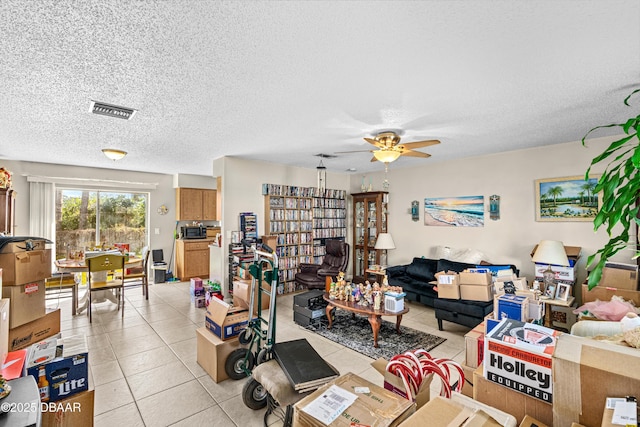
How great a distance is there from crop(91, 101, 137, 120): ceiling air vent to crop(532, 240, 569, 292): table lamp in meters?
4.85

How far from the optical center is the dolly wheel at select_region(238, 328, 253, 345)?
8.72ft

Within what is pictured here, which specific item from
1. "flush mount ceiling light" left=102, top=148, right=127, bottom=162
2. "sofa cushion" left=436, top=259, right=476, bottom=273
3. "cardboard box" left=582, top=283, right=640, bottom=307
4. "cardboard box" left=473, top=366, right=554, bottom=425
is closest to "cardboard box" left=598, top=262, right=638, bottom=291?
"cardboard box" left=582, top=283, right=640, bottom=307

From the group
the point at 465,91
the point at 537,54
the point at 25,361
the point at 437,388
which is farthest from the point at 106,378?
the point at 537,54

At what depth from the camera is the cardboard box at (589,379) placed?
0.83 meters

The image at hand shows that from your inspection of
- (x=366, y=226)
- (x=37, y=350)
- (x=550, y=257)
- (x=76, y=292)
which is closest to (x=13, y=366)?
(x=37, y=350)

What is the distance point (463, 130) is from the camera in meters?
3.58

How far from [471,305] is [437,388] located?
1404 millimetres

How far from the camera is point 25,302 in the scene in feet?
8.46

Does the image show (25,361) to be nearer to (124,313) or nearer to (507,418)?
(507,418)

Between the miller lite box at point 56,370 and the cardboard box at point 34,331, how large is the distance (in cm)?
93

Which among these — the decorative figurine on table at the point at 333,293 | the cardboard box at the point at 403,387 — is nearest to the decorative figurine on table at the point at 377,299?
the decorative figurine on table at the point at 333,293

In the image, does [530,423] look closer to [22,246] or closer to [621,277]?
[621,277]

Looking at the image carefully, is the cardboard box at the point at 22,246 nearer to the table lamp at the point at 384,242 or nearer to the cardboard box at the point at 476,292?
the cardboard box at the point at 476,292

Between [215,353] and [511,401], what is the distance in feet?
7.68
